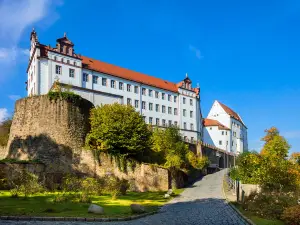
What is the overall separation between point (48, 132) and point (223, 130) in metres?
65.5

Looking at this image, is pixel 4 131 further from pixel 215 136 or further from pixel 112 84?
pixel 215 136

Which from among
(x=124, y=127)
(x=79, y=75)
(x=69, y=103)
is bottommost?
(x=124, y=127)

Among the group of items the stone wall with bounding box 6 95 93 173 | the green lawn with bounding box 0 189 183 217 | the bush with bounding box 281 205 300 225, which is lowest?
the green lawn with bounding box 0 189 183 217

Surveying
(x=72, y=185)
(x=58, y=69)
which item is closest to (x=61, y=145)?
(x=72, y=185)

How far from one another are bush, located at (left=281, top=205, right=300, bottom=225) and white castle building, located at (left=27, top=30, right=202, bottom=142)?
3198cm

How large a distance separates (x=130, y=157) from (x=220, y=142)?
2354 inches

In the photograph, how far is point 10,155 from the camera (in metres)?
34.6

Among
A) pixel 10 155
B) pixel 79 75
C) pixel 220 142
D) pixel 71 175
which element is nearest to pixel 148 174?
pixel 71 175

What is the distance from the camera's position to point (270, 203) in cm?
1895

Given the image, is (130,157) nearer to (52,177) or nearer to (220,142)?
(52,177)

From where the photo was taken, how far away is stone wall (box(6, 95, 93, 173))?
108ft

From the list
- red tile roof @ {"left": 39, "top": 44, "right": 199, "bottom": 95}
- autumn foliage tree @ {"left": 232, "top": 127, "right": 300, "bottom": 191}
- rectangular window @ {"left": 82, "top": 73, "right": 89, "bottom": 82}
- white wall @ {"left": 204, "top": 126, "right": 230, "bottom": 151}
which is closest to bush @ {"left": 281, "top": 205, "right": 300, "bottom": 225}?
autumn foliage tree @ {"left": 232, "top": 127, "right": 300, "bottom": 191}

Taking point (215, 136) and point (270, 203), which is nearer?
point (270, 203)

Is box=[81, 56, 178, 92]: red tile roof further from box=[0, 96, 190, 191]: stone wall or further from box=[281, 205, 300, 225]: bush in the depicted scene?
box=[281, 205, 300, 225]: bush
